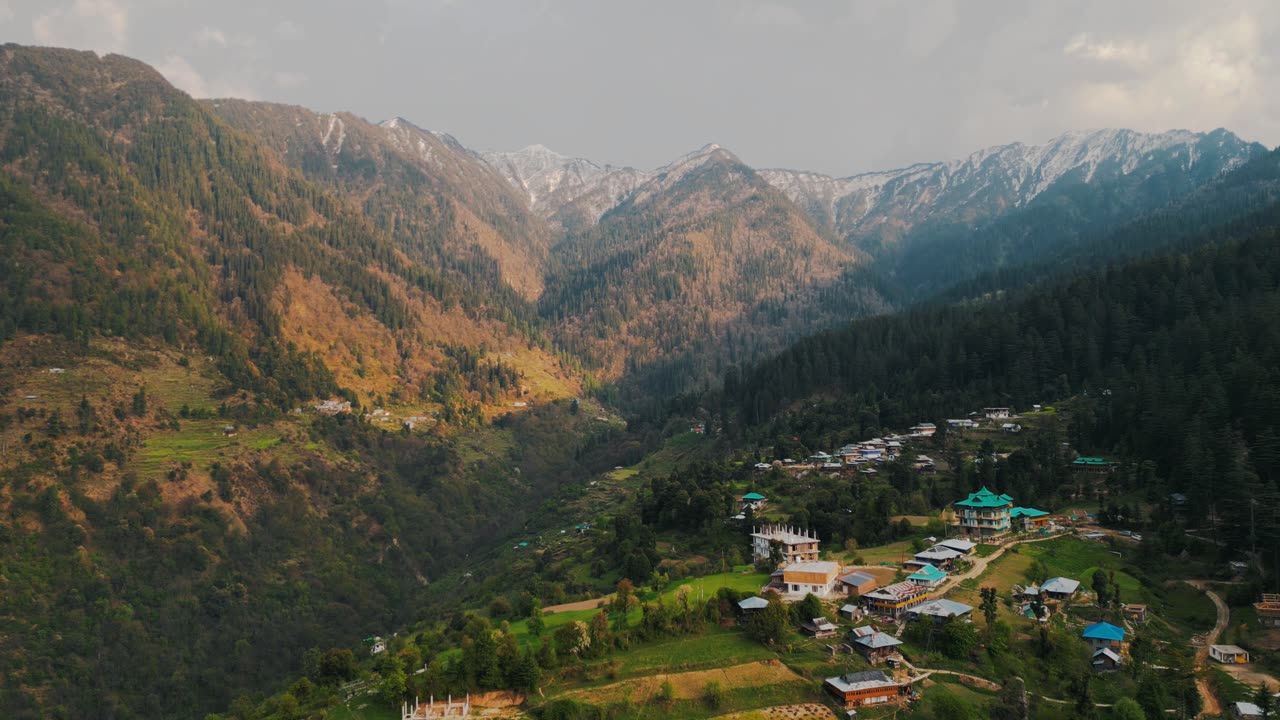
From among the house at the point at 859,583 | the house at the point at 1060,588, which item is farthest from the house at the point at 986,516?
the house at the point at 859,583

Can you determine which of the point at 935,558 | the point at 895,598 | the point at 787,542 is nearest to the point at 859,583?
the point at 895,598

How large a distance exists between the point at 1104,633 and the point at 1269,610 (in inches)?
389

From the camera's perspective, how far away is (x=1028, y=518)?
59750mm

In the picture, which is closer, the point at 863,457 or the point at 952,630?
the point at 952,630

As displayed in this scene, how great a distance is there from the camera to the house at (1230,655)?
40062mm

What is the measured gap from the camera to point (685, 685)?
40.0 metres

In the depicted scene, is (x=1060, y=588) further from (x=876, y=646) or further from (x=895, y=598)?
(x=876, y=646)

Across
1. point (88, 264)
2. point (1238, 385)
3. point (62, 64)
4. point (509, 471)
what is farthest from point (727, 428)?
point (62, 64)

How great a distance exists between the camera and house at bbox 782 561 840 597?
156 feet

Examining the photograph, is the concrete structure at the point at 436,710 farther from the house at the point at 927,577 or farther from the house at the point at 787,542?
the house at the point at 927,577

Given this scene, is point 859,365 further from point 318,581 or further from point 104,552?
point 104,552

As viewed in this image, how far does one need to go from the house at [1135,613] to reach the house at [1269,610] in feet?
18.0

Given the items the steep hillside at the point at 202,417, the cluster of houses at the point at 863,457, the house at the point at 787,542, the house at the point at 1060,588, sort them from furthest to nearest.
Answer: the cluster of houses at the point at 863,457 → the steep hillside at the point at 202,417 → the house at the point at 787,542 → the house at the point at 1060,588

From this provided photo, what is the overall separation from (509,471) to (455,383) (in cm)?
3103
